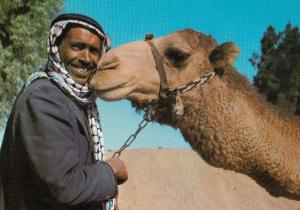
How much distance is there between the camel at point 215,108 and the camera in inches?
171

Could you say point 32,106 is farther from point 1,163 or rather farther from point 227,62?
point 227,62

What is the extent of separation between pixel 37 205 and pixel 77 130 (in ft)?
1.48

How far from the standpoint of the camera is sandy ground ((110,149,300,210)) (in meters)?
21.7

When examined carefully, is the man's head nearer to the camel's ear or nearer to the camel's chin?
the camel's chin

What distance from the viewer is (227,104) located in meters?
4.47

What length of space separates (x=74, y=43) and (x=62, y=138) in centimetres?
75

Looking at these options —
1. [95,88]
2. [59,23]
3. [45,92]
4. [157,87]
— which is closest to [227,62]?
[157,87]

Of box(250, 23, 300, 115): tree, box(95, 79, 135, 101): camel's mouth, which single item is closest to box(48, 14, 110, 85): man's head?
box(95, 79, 135, 101): camel's mouth

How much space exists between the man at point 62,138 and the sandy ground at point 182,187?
55.6ft

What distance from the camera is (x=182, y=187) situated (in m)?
23.7

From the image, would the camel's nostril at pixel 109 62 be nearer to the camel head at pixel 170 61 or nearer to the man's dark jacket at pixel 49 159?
the camel head at pixel 170 61

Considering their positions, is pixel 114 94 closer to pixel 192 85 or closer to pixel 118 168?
pixel 192 85

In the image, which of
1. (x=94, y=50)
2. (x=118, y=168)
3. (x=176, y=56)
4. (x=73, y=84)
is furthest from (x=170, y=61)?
(x=118, y=168)

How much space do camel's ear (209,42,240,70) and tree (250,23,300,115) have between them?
12.8 m
